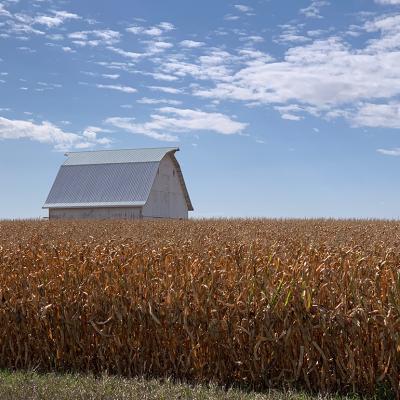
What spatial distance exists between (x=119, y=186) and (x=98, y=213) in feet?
7.93

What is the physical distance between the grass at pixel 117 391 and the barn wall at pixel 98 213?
34.0m

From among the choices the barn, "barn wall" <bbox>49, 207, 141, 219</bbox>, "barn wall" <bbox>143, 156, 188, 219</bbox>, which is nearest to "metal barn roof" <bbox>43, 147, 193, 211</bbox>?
the barn

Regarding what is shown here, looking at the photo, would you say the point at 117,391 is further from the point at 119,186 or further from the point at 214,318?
the point at 119,186

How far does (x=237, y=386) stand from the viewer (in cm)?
696

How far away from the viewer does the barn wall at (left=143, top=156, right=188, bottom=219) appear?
1683 inches

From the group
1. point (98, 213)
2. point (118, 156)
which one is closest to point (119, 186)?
point (98, 213)

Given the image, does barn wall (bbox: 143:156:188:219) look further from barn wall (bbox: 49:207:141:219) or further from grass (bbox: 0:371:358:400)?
grass (bbox: 0:371:358:400)

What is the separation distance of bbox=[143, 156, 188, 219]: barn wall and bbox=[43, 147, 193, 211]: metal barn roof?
2.58 ft

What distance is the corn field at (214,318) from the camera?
6.57 meters

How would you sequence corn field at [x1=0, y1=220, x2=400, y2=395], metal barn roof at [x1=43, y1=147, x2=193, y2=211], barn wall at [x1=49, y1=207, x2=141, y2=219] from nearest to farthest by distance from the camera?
1. corn field at [x1=0, y1=220, x2=400, y2=395]
2. barn wall at [x1=49, y1=207, x2=141, y2=219]
3. metal barn roof at [x1=43, y1=147, x2=193, y2=211]

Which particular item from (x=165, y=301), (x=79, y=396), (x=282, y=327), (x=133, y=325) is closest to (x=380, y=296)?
(x=282, y=327)

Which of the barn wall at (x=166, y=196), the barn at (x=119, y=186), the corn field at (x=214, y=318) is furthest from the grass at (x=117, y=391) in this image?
the barn wall at (x=166, y=196)

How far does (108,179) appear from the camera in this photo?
4362 cm

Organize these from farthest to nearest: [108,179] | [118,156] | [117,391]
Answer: [118,156], [108,179], [117,391]
